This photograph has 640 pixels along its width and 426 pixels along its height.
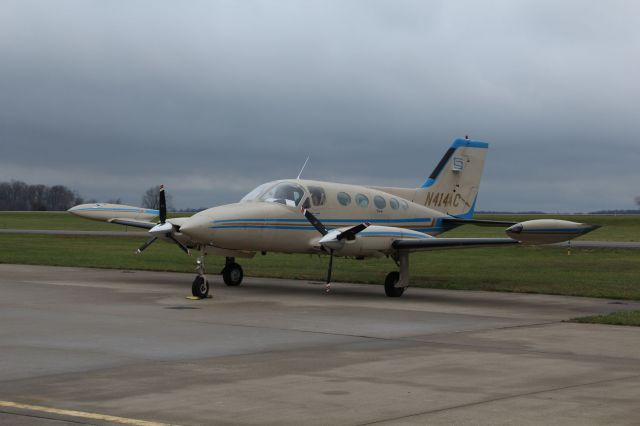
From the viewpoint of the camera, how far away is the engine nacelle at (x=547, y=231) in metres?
19.3

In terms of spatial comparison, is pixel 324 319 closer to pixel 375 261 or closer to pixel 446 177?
pixel 446 177

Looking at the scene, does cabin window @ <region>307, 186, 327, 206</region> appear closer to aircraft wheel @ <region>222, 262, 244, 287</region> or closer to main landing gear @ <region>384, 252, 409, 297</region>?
main landing gear @ <region>384, 252, 409, 297</region>

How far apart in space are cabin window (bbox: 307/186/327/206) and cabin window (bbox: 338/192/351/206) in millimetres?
590

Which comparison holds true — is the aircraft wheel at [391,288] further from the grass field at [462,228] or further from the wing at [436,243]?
the grass field at [462,228]

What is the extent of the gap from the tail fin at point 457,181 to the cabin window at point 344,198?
4.36m

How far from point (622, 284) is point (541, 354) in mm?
14318

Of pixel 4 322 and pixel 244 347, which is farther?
pixel 4 322

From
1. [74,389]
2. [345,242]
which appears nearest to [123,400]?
[74,389]

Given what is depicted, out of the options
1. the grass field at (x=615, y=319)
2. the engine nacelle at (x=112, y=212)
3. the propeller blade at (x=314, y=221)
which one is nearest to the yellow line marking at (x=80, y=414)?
the grass field at (x=615, y=319)

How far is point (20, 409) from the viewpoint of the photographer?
8336 millimetres

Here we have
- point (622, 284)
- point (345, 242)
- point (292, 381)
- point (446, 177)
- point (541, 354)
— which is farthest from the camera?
point (446, 177)

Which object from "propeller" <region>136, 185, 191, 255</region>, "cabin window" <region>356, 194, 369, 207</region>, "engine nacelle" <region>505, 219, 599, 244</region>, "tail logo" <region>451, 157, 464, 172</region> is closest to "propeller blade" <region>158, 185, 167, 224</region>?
"propeller" <region>136, 185, 191, 255</region>

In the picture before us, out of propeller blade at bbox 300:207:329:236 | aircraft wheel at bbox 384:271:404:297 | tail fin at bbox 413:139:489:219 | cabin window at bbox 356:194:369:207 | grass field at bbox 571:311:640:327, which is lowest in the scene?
grass field at bbox 571:311:640:327

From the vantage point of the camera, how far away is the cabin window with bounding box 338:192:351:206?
78.3 ft
